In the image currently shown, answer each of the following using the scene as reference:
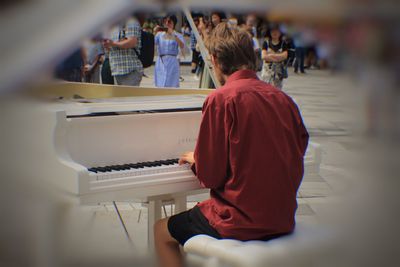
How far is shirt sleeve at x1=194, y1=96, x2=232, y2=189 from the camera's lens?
1.16 metres

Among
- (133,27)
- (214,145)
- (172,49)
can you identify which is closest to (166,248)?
(214,145)

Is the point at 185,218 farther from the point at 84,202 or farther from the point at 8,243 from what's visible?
the point at 8,243

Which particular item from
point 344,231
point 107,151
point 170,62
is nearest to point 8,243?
point 344,231

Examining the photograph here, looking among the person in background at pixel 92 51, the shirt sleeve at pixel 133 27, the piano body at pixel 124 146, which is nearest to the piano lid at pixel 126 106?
the piano body at pixel 124 146

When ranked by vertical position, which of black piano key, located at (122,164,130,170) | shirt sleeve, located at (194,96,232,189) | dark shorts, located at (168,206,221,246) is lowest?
dark shorts, located at (168,206,221,246)

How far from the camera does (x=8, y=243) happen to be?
22cm

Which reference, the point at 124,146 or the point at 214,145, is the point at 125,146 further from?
the point at 214,145

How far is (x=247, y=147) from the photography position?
115 cm

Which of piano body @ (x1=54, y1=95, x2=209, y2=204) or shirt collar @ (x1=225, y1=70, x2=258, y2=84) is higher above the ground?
shirt collar @ (x1=225, y1=70, x2=258, y2=84)

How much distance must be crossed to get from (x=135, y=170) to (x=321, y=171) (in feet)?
1.74

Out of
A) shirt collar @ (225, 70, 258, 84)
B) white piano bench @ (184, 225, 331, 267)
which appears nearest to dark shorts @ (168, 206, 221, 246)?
white piano bench @ (184, 225, 331, 267)

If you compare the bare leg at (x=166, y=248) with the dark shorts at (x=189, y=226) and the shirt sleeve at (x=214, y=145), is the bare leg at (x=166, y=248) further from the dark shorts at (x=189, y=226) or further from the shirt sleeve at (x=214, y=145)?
the shirt sleeve at (x=214, y=145)

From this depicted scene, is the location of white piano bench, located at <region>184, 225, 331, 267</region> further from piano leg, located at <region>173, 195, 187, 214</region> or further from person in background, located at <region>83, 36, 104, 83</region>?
person in background, located at <region>83, 36, 104, 83</region>

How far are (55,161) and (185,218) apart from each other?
1.24ft
